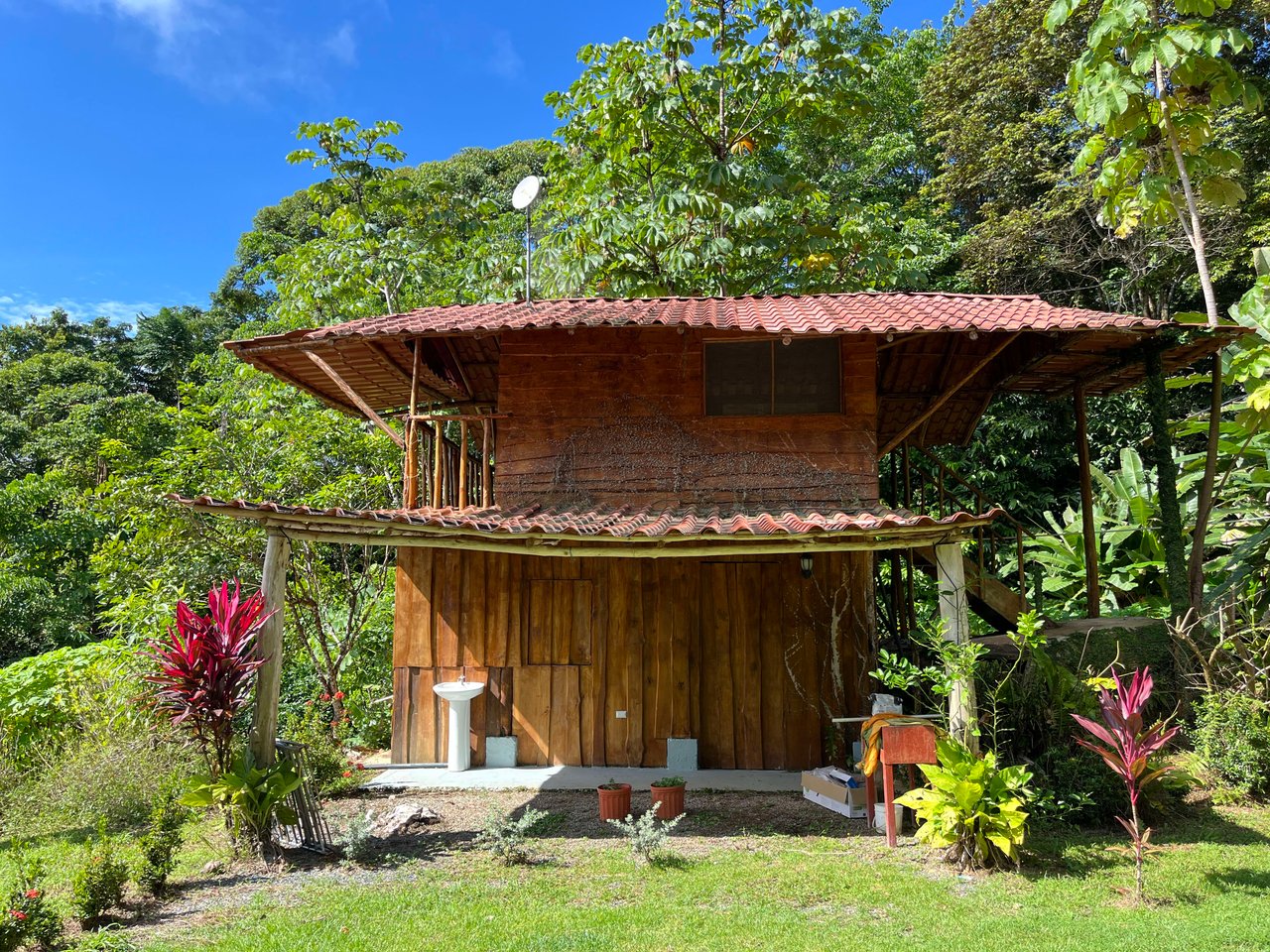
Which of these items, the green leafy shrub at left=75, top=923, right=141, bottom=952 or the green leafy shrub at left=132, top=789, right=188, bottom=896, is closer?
the green leafy shrub at left=75, top=923, right=141, bottom=952

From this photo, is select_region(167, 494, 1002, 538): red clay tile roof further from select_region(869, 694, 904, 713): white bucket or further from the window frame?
select_region(869, 694, 904, 713): white bucket

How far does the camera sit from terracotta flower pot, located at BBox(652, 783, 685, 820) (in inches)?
285

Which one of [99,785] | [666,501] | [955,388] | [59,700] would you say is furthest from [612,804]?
[59,700]

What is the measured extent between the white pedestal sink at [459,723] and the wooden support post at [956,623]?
4898mm

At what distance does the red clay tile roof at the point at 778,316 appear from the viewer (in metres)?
8.36

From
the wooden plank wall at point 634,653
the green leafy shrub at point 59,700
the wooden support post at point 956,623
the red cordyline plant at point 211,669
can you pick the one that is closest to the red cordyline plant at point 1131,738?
the wooden support post at point 956,623

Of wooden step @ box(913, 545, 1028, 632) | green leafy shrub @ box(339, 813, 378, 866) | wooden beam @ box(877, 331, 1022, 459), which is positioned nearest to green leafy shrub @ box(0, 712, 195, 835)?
green leafy shrub @ box(339, 813, 378, 866)

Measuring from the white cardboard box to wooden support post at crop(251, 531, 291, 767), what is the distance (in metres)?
4.83

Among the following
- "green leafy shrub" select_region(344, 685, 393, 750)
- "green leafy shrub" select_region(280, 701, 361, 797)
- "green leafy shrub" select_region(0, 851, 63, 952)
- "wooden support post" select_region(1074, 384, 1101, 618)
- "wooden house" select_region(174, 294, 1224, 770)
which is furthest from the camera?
"green leafy shrub" select_region(344, 685, 393, 750)

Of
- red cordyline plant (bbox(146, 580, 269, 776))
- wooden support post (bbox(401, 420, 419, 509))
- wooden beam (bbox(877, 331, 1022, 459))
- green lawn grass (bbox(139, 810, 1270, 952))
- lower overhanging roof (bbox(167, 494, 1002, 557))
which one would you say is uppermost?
wooden beam (bbox(877, 331, 1022, 459))

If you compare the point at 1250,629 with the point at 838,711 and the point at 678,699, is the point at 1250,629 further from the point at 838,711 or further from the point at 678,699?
the point at 678,699

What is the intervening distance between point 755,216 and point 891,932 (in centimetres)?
1148

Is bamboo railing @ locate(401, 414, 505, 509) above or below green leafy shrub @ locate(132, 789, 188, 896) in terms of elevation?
above

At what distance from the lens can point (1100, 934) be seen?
4.82 meters
